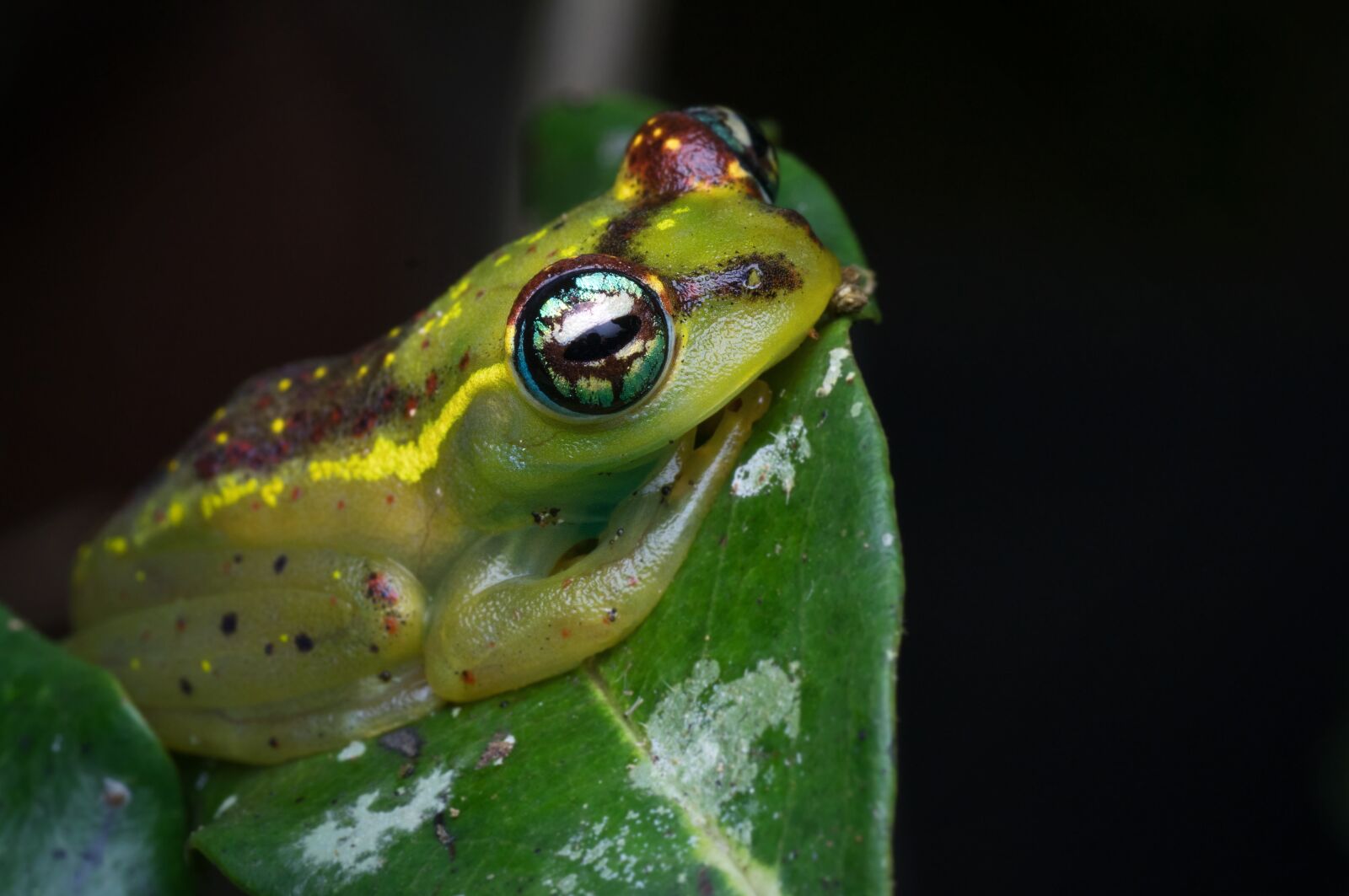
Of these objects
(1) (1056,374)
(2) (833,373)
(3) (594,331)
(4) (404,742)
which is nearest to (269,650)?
(4) (404,742)

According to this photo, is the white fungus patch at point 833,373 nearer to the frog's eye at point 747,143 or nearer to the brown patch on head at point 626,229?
the brown patch on head at point 626,229

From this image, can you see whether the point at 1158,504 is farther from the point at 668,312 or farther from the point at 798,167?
the point at 668,312

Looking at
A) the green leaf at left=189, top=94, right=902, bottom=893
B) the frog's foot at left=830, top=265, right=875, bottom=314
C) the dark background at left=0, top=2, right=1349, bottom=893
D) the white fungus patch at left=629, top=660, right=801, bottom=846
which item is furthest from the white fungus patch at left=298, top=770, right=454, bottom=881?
the dark background at left=0, top=2, right=1349, bottom=893

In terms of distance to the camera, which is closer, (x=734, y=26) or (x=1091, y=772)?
(x=1091, y=772)

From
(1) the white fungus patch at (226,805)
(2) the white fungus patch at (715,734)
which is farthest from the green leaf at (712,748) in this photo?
(1) the white fungus patch at (226,805)

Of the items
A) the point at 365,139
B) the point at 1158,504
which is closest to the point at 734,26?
the point at 365,139

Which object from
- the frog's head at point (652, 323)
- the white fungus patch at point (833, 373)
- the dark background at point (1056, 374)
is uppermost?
the frog's head at point (652, 323)

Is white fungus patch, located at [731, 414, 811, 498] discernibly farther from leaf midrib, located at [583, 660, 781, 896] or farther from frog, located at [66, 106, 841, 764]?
leaf midrib, located at [583, 660, 781, 896]
